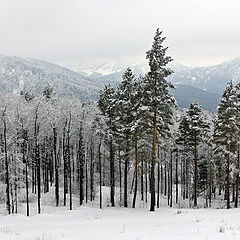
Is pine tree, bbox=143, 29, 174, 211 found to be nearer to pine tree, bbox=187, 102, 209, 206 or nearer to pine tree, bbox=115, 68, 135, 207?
pine tree, bbox=115, 68, 135, 207

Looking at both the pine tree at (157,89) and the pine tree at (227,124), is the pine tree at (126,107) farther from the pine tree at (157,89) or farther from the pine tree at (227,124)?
the pine tree at (227,124)

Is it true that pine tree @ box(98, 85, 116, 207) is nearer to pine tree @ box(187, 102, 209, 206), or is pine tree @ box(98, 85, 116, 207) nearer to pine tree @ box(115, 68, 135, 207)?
pine tree @ box(115, 68, 135, 207)

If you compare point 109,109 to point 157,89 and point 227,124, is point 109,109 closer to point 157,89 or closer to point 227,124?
point 157,89

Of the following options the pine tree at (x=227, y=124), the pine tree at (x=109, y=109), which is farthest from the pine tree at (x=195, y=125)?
the pine tree at (x=109, y=109)

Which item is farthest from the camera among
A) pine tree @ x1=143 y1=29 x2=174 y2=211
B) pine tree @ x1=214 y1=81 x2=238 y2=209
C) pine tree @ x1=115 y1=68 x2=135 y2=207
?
pine tree @ x1=115 y1=68 x2=135 y2=207

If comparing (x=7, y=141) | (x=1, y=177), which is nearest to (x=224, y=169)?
(x=7, y=141)

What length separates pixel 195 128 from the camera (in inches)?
1138

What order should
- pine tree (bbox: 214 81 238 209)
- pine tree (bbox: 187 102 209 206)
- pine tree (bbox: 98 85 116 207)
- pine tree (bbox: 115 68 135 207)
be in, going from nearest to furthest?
pine tree (bbox: 214 81 238 209), pine tree (bbox: 115 68 135 207), pine tree (bbox: 98 85 116 207), pine tree (bbox: 187 102 209 206)

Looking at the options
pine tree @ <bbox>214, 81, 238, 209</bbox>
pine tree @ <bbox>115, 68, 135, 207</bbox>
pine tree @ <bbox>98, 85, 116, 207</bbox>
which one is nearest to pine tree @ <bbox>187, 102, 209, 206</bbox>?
pine tree @ <bbox>214, 81, 238, 209</bbox>

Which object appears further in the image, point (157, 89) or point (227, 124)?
point (227, 124)

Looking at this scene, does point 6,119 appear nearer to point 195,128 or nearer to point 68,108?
point 68,108

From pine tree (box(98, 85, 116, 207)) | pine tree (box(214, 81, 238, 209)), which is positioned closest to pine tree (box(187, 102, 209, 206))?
pine tree (box(214, 81, 238, 209))

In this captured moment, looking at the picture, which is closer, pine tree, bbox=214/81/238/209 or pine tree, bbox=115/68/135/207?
pine tree, bbox=214/81/238/209

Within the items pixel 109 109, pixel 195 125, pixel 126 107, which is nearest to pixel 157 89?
pixel 126 107
